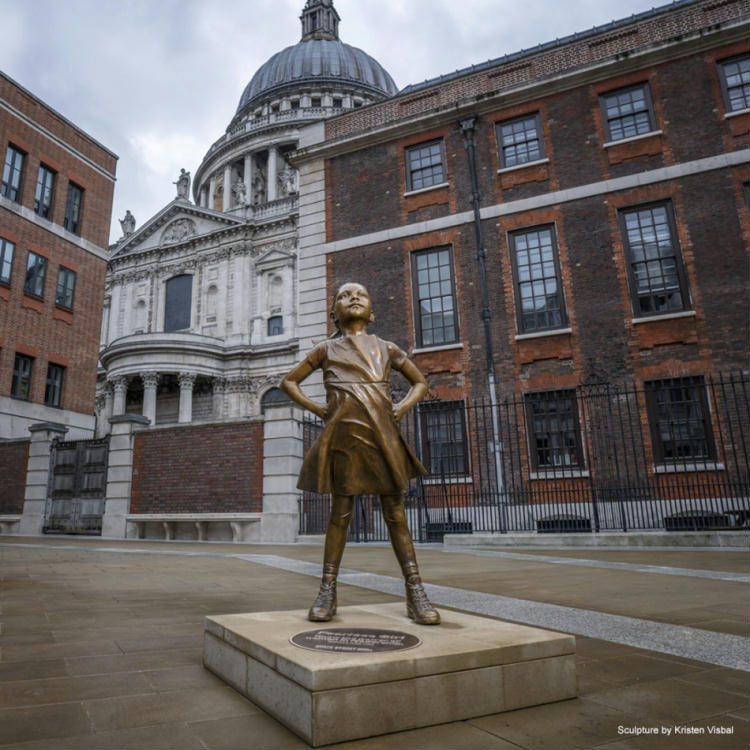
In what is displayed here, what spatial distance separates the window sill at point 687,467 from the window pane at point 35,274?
71.2 feet

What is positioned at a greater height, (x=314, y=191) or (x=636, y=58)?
(x=636, y=58)

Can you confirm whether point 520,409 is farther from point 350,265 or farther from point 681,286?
point 350,265

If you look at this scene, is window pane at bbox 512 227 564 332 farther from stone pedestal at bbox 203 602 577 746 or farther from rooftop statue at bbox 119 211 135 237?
rooftop statue at bbox 119 211 135 237

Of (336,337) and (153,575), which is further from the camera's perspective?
Answer: (153,575)

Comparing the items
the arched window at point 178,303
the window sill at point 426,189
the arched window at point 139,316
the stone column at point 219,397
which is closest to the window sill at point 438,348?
the window sill at point 426,189

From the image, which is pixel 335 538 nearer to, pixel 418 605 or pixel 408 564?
pixel 408 564

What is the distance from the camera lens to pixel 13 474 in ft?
56.7

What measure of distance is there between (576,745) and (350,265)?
54.0 ft

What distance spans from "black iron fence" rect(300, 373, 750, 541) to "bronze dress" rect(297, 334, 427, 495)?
347 inches

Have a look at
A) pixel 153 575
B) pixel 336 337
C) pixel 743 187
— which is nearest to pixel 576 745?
pixel 336 337

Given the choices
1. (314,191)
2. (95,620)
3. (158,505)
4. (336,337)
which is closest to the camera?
(336,337)

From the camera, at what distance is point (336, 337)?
372 centimetres

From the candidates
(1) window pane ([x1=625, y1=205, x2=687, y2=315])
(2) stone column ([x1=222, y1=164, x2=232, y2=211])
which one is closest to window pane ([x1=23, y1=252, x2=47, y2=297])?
(1) window pane ([x1=625, y1=205, x2=687, y2=315])

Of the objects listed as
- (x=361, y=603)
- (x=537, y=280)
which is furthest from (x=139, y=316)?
(x=361, y=603)
